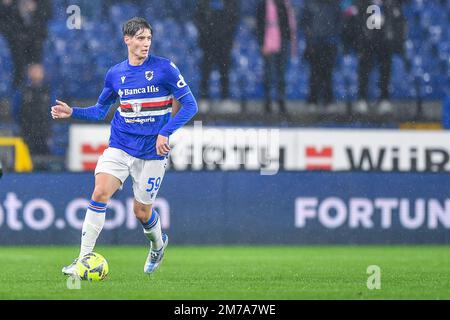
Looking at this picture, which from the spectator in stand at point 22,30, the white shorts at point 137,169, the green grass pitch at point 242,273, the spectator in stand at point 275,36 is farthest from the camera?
the spectator in stand at point 275,36

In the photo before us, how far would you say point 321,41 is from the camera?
13344 millimetres

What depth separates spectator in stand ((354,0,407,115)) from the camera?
13.2m

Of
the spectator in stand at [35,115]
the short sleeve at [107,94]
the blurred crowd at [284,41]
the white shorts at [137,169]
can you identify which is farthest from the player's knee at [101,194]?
the blurred crowd at [284,41]

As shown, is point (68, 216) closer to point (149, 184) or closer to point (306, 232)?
point (306, 232)

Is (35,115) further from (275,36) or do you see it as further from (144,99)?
(144,99)

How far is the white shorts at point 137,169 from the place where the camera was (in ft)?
26.5

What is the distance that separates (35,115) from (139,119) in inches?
177

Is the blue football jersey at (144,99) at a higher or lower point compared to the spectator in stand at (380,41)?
lower

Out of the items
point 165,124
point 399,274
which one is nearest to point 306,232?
point 399,274

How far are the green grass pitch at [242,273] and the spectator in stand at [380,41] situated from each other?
6.88 ft

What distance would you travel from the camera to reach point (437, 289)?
7.42 m

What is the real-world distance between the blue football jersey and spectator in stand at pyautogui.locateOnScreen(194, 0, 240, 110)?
472 centimetres

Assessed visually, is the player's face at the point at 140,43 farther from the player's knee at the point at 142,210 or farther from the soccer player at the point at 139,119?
the player's knee at the point at 142,210

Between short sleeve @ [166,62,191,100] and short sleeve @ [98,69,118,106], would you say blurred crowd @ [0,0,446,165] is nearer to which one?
short sleeve @ [98,69,118,106]
